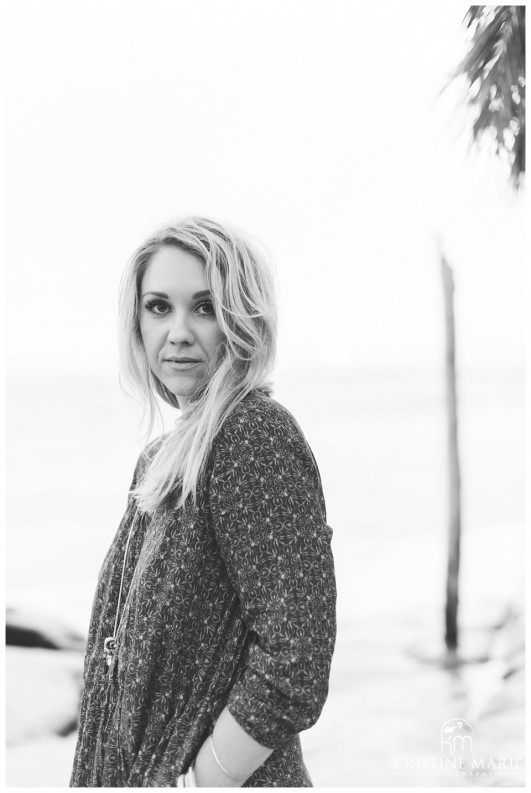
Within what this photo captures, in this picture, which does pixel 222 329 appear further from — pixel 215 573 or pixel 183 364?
pixel 215 573

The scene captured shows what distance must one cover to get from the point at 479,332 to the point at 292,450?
12.9 feet

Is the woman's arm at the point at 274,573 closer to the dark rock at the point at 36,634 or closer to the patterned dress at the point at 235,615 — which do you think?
the patterned dress at the point at 235,615

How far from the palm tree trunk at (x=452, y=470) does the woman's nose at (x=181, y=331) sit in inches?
134

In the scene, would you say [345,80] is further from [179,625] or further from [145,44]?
[179,625]

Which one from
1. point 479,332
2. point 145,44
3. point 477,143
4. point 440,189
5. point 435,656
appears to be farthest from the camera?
point 435,656

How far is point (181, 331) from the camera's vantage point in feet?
3.67

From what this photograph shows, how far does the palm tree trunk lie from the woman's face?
3.38m

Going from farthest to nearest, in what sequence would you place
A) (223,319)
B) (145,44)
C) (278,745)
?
(145,44) < (223,319) < (278,745)

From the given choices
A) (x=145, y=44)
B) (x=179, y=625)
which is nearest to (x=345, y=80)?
(x=145, y=44)

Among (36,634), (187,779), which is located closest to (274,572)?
(187,779)

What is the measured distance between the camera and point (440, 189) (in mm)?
4117

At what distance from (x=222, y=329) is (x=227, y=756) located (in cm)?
62

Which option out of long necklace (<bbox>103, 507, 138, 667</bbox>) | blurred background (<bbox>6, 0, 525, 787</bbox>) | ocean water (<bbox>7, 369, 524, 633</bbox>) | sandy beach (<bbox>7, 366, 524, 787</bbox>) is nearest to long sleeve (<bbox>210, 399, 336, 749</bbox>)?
long necklace (<bbox>103, 507, 138, 667</bbox>)

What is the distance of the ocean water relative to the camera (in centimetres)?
502
